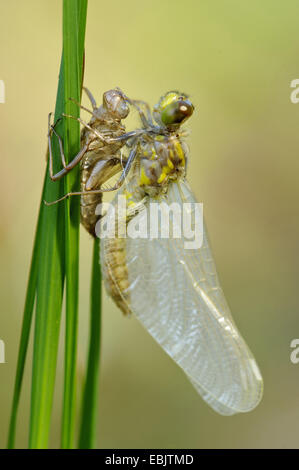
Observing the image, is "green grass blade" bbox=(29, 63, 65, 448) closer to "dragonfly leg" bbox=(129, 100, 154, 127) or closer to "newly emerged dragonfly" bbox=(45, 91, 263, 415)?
"newly emerged dragonfly" bbox=(45, 91, 263, 415)

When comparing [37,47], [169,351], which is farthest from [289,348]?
[37,47]

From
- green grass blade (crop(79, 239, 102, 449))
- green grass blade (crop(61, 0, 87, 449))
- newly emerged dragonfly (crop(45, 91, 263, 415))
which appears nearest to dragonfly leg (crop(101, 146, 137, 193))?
newly emerged dragonfly (crop(45, 91, 263, 415))

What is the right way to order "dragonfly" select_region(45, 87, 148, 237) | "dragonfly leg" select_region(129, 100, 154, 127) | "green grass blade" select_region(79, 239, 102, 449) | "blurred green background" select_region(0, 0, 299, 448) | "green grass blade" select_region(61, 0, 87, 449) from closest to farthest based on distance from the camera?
"green grass blade" select_region(61, 0, 87, 449) < "green grass blade" select_region(79, 239, 102, 449) < "dragonfly" select_region(45, 87, 148, 237) < "dragonfly leg" select_region(129, 100, 154, 127) < "blurred green background" select_region(0, 0, 299, 448)

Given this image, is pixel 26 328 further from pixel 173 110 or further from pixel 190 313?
pixel 173 110

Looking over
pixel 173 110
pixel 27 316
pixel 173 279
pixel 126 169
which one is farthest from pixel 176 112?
pixel 27 316

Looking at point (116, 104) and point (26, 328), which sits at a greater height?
point (116, 104)

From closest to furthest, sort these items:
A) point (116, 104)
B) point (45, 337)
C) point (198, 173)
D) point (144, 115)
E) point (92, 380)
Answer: point (45, 337) → point (92, 380) → point (116, 104) → point (144, 115) → point (198, 173)
